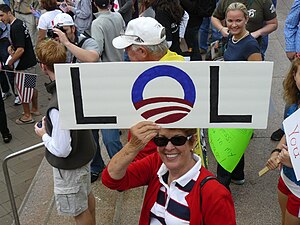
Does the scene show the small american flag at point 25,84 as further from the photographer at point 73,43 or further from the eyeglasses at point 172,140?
the eyeglasses at point 172,140

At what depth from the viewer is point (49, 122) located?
119 inches

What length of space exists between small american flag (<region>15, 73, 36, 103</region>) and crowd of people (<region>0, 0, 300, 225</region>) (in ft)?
0.05

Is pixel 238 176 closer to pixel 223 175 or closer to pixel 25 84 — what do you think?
pixel 223 175

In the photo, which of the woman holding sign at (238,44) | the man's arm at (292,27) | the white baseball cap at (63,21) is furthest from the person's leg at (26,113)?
the man's arm at (292,27)

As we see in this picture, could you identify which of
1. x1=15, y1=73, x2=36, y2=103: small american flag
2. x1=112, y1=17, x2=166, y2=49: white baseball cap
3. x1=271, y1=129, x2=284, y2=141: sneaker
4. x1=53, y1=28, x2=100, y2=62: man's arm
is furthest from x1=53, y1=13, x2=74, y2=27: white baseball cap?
x1=271, y1=129, x2=284, y2=141: sneaker

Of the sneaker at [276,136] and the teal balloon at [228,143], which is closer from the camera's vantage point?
the teal balloon at [228,143]

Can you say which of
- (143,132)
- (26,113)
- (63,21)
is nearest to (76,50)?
(63,21)

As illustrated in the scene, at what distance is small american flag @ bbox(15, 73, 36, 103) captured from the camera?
19.3 feet

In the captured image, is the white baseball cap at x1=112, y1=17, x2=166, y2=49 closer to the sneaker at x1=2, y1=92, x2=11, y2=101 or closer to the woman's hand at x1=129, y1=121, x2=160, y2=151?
the woman's hand at x1=129, y1=121, x2=160, y2=151

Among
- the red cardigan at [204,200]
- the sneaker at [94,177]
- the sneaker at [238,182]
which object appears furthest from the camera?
the sneaker at [94,177]

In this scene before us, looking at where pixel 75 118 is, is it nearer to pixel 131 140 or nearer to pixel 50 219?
pixel 131 140

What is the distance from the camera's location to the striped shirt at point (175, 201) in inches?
79.4

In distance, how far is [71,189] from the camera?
3.27m

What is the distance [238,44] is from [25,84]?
3220mm
